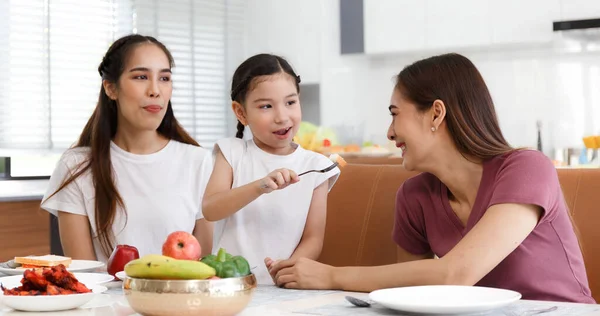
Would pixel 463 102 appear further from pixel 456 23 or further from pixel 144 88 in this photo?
pixel 456 23

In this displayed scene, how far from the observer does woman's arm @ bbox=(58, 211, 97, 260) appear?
233 centimetres

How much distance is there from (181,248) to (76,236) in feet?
3.04

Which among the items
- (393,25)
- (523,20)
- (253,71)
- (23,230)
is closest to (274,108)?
(253,71)

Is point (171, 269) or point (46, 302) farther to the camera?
point (46, 302)

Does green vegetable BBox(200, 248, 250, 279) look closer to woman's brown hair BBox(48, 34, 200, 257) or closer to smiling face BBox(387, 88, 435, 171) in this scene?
Result: smiling face BBox(387, 88, 435, 171)

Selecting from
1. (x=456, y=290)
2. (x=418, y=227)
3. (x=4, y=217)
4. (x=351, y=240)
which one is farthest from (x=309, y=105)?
(x=456, y=290)

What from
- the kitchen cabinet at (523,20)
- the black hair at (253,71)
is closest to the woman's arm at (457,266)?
the black hair at (253,71)

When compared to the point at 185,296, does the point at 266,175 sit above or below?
above

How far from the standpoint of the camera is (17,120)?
15.8 feet

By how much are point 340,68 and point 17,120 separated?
2575 mm

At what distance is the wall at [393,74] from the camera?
569cm

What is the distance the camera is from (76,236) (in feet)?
7.66

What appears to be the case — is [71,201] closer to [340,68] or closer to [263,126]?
[263,126]

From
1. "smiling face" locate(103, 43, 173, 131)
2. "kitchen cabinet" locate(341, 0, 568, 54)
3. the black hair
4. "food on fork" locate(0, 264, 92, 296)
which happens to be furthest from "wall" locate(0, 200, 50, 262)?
"food on fork" locate(0, 264, 92, 296)
